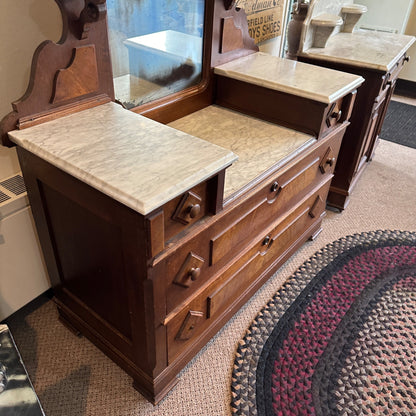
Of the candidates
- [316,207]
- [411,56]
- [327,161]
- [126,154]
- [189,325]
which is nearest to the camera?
[126,154]

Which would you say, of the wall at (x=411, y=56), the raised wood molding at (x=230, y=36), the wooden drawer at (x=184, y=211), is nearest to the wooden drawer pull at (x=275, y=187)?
the wooden drawer at (x=184, y=211)

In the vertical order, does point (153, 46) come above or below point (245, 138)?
above

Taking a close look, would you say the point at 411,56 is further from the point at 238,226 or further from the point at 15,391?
the point at 15,391

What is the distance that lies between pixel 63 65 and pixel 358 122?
1.54 metres

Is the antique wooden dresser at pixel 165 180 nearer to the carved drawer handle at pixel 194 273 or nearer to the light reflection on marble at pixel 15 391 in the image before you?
the carved drawer handle at pixel 194 273

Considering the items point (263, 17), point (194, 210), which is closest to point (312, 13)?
point (263, 17)

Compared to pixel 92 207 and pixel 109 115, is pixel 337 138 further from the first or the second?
pixel 92 207

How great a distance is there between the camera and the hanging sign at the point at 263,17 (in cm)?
189

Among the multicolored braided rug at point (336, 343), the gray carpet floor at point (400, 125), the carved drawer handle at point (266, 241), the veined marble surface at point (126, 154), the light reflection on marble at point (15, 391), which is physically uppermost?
the veined marble surface at point (126, 154)

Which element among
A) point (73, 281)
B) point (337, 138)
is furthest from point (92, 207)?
point (337, 138)

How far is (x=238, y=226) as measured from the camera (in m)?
Result: 1.29

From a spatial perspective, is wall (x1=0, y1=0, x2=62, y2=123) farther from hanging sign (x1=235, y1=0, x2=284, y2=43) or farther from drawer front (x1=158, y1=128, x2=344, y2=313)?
hanging sign (x1=235, y1=0, x2=284, y2=43)

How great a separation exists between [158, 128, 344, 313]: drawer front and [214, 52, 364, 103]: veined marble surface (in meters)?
0.22

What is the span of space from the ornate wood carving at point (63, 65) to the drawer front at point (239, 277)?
0.69 meters
